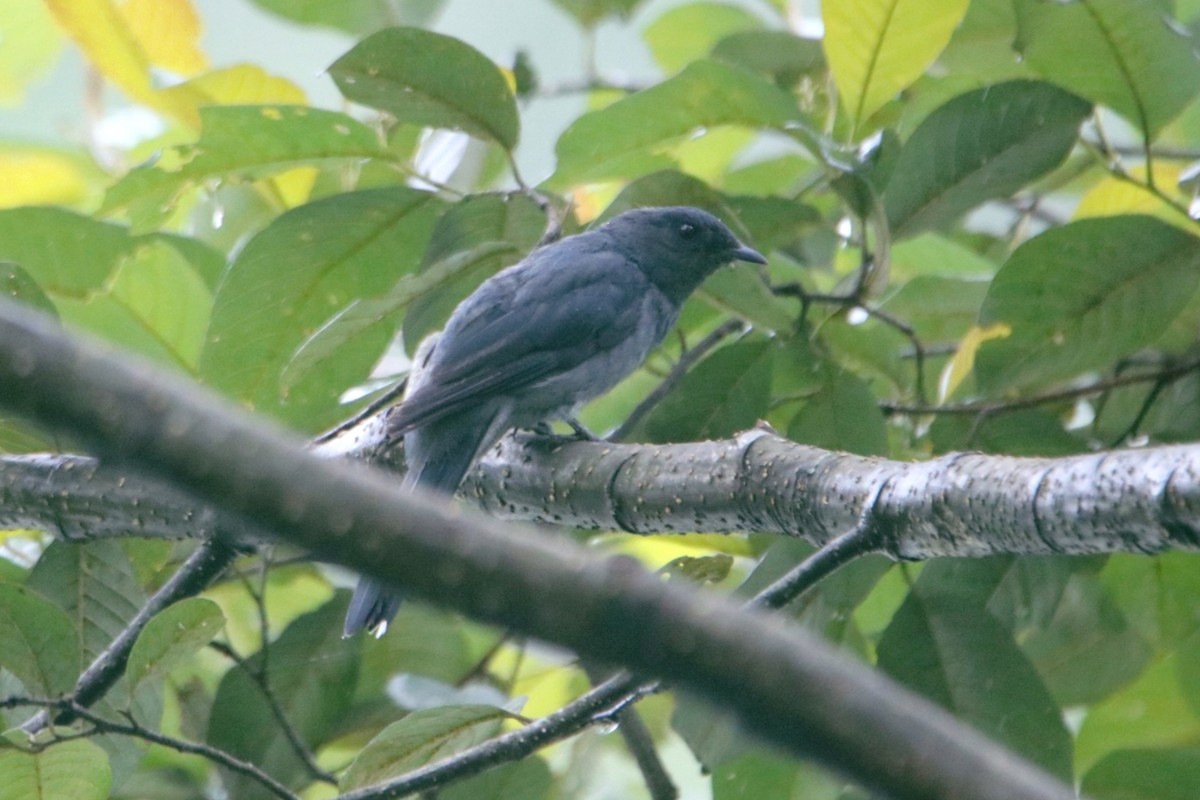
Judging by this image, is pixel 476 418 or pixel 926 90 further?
pixel 926 90

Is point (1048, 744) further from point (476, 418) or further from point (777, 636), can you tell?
point (777, 636)

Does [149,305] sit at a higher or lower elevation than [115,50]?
lower

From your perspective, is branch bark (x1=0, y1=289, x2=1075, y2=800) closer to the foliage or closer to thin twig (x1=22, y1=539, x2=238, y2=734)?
the foliage

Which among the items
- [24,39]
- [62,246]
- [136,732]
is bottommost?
[136,732]

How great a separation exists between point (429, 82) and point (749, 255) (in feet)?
3.65

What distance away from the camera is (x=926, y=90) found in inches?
160

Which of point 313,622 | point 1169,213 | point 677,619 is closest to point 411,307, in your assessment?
point 313,622

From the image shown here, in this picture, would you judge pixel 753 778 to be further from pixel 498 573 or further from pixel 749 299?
pixel 498 573

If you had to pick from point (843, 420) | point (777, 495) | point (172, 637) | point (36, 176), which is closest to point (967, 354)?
point (843, 420)

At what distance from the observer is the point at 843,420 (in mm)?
3236

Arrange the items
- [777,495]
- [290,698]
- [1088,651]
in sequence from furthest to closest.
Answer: [1088,651] → [290,698] → [777,495]

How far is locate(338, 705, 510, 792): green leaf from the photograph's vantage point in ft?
8.55

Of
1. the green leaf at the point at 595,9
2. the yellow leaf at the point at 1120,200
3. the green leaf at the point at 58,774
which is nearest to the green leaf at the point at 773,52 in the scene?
the green leaf at the point at 595,9

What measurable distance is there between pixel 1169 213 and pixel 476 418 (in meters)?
2.22
